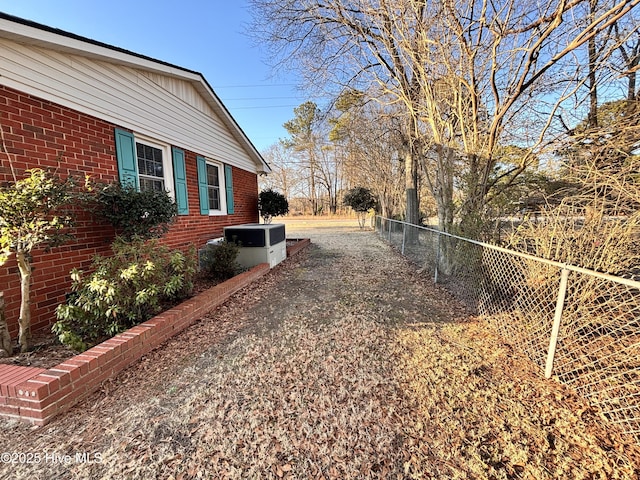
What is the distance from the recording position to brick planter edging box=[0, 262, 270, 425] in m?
1.80

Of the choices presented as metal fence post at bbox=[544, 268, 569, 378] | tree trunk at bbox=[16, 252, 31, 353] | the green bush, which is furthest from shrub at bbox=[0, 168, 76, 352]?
metal fence post at bbox=[544, 268, 569, 378]

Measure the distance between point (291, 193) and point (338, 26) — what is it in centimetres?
2781

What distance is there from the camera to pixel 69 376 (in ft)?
6.37

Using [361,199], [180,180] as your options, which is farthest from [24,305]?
[361,199]

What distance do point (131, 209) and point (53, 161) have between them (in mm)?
905

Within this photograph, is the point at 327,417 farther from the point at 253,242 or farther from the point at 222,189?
the point at 222,189

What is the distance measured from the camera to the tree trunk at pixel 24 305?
7.81 feet

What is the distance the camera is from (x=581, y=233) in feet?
9.71

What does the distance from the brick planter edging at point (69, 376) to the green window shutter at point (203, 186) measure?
361 centimetres

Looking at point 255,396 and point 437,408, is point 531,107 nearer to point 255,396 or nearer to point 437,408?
point 437,408

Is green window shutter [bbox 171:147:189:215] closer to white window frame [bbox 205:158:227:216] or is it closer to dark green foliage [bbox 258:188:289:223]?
white window frame [bbox 205:158:227:216]

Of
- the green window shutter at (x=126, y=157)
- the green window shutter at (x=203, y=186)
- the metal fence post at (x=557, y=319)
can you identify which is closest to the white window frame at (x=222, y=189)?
the green window shutter at (x=203, y=186)

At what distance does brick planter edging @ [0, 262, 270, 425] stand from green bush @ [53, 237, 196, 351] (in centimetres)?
29

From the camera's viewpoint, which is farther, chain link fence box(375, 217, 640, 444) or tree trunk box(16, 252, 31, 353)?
tree trunk box(16, 252, 31, 353)
